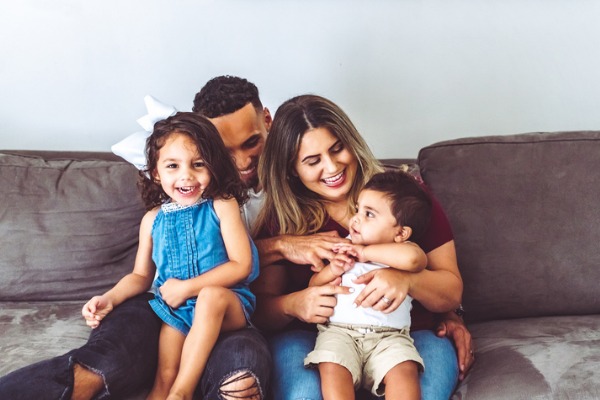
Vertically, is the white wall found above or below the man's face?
above

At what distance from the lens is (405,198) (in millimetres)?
1846

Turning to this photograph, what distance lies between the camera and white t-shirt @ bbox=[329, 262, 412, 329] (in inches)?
70.4

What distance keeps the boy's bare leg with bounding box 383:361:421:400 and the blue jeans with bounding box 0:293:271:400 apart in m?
0.29

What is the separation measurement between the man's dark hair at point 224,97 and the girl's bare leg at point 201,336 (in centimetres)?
65

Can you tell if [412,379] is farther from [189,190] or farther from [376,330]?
[189,190]

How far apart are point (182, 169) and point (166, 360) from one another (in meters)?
0.48

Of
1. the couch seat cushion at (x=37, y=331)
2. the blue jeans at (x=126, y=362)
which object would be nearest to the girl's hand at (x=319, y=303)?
the blue jeans at (x=126, y=362)

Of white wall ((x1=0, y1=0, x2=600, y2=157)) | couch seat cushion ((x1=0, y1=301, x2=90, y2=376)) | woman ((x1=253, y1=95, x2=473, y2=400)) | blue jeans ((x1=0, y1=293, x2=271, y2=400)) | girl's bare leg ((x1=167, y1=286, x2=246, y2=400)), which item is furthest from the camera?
white wall ((x1=0, y1=0, x2=600, y2=157))

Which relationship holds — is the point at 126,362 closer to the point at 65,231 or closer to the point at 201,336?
the point at 201,336

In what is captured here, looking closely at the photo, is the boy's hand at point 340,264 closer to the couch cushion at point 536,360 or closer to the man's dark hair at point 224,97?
the couch cushion at point 536,360

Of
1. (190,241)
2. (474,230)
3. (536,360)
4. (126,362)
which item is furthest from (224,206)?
(536,360)

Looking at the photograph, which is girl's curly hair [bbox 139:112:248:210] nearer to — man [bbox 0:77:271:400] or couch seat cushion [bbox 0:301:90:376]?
man [bbox 0:77:271:400]

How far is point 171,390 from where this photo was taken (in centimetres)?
169

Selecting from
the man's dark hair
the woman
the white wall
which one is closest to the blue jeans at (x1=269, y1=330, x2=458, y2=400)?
the woman
